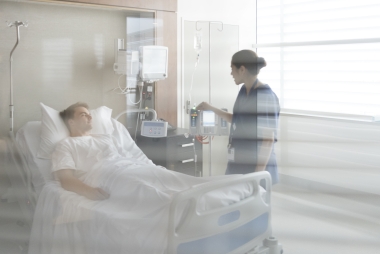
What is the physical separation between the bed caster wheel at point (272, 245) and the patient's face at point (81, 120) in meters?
0.50

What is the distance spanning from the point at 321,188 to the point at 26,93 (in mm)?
702

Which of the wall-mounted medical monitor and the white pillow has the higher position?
the wall-mounted medical monitor

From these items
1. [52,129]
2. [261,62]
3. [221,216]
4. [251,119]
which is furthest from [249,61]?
[52,129]

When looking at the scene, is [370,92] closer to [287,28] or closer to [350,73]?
[350,73]

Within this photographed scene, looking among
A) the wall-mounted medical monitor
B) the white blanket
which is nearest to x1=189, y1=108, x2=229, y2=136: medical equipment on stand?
the wall-mounted medical monitor

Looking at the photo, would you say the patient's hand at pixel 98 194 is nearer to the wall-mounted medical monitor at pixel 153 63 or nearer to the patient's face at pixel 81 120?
the patient's face at pixel 81 120

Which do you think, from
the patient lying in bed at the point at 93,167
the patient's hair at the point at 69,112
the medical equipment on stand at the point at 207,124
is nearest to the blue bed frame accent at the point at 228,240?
the patient lying in bed at the point at 93,167

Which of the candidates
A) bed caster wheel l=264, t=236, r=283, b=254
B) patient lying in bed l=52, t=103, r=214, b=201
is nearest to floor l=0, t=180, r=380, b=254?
bed caster wheel l=264, t=236, r=283, b=254

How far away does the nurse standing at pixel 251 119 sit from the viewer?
3.17ft

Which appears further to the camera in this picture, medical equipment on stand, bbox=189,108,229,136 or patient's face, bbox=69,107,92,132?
medical equipment on stand, bbox=189,108,229,136

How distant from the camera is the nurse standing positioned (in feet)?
3.17

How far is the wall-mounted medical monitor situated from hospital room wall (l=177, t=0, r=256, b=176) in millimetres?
39

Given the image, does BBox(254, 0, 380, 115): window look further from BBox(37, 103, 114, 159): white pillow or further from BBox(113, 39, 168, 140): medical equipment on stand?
BBox(37, 103, 114, 159): white pillow

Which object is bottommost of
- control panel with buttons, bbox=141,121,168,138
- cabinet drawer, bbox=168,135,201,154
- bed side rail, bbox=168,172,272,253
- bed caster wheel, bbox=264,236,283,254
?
→ bed caster wheel, bbox=264,236,283,254
